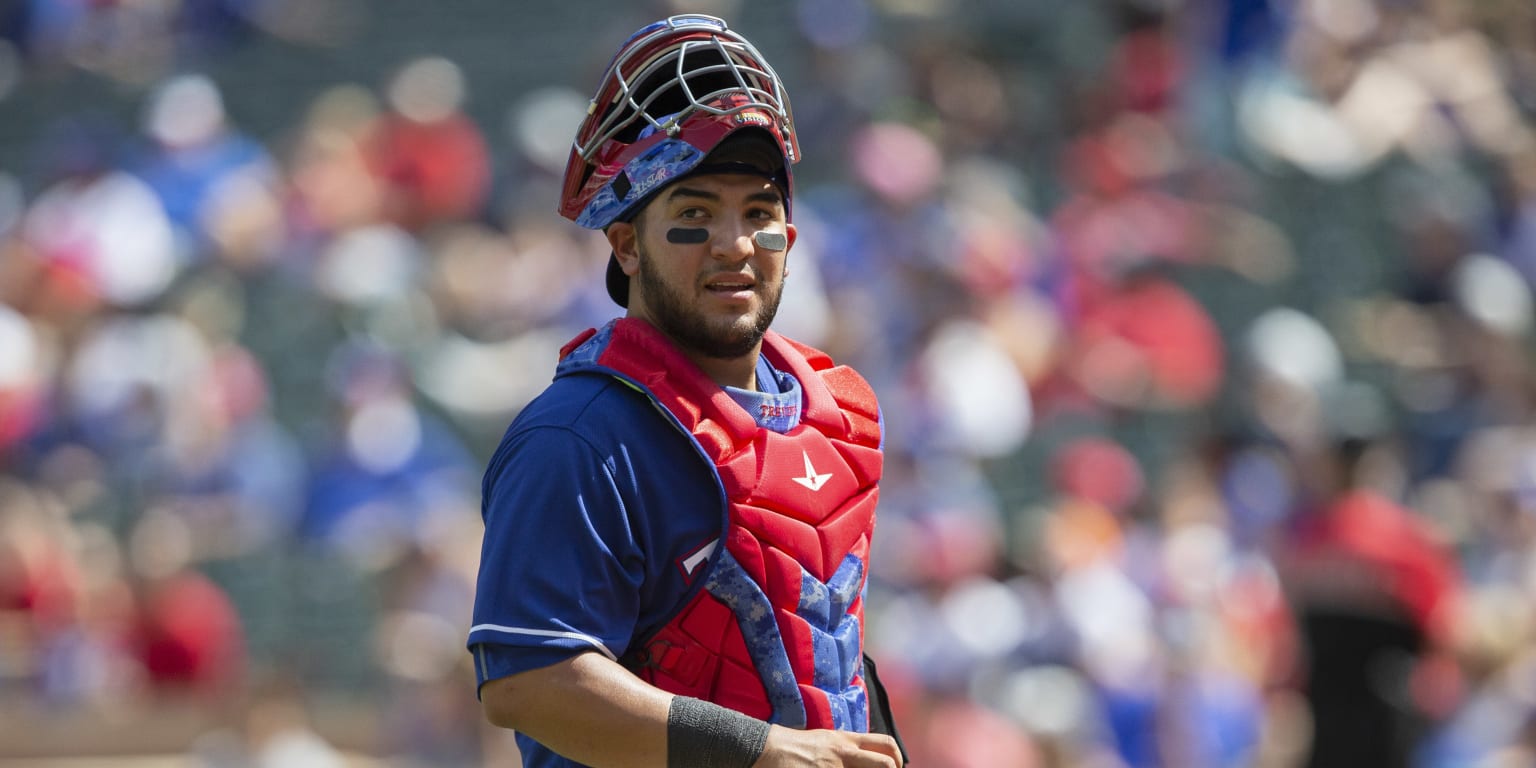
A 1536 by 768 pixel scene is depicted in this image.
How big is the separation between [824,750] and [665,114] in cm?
95

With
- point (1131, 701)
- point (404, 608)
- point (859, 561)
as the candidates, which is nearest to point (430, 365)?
point (404, 608)

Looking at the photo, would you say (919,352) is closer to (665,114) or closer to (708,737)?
(665,114)

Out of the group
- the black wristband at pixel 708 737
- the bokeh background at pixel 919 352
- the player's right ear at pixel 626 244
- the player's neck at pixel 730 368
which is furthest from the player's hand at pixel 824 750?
the bokeh background at pixel 919 352

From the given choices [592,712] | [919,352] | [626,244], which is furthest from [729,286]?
[919,352]

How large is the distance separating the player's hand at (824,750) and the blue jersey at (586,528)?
0.25 metres

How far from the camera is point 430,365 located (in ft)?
31.7

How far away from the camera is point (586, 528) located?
267cm

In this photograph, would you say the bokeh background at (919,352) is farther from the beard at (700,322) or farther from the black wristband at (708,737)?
the black wristband at (708,737)

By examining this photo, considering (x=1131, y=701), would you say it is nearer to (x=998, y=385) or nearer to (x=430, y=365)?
(x=998, y=385)

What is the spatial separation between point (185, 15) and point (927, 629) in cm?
650

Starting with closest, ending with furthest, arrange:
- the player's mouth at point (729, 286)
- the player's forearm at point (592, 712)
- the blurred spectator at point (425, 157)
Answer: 1. the player's forearm at point (592, 712)
2. the player's mouth at point (729, 286)
3. the blurred spectator at point (425, 157)

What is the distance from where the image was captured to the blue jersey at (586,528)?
8.64ft

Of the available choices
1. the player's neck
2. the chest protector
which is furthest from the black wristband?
the player's neck

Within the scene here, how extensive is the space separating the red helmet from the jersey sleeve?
413 millimetres
